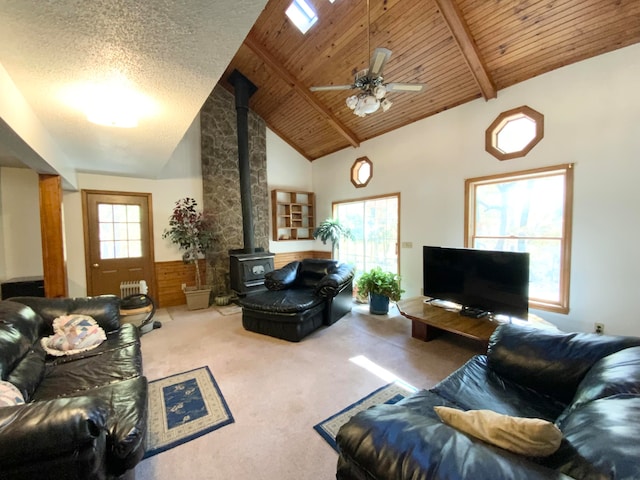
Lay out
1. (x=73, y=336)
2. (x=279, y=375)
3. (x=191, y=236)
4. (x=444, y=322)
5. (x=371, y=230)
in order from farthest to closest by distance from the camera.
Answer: (x=371, y=230)
(x=191, y=236)
(x=444, y=322)
(x=279, y=375)
(x=73, y=336)

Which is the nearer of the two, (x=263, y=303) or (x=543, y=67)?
(x=543, y=67)

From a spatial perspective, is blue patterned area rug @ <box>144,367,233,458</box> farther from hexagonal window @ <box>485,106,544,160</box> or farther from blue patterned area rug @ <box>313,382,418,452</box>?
hexagonal window @ <box>485,106,544,160</box>

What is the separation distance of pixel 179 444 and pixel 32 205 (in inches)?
188

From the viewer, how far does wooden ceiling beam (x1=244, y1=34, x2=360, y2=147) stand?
4.27m

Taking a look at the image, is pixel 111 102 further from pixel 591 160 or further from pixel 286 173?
pixel 591 160

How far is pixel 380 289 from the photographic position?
4211 millimetres

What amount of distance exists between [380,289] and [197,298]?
324 cm

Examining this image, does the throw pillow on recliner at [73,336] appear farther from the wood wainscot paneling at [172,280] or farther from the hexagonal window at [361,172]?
the hexagonal window at [361,172]

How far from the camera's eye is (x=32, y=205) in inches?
167

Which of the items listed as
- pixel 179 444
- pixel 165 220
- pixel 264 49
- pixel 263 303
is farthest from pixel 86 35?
pixel 165 220

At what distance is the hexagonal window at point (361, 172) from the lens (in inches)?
214

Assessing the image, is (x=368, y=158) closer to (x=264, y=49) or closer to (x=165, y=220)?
(x=264, y=49)

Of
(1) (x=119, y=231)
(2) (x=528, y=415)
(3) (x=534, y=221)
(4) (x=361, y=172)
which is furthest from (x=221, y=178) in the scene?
(2) (x=528, y=415)

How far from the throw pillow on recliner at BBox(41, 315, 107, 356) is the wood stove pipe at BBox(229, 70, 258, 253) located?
116 inches
